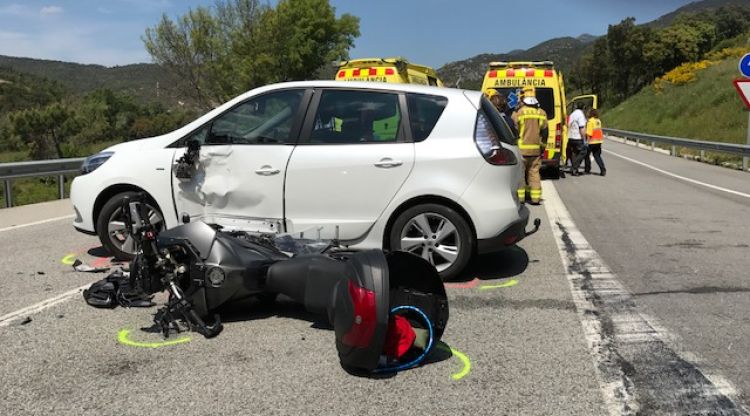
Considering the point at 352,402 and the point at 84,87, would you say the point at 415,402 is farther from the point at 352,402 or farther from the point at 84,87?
the point at 84,87

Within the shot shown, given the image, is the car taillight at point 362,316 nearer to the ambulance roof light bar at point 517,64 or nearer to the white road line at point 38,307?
the white road line at point 38,307

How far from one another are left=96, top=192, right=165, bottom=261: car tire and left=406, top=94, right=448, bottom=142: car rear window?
257cm

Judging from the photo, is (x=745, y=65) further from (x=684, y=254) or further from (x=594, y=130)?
(x=684, y=254)

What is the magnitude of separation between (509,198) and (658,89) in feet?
183

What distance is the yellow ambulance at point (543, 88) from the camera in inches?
552

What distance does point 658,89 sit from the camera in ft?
179

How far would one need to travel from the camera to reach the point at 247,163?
546 cm

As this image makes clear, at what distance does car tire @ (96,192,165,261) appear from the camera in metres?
5.86

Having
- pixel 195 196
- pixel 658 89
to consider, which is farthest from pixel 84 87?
pixel 195 196

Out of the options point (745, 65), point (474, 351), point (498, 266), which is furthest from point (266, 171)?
point (745, 65)

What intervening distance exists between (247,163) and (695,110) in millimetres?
41639

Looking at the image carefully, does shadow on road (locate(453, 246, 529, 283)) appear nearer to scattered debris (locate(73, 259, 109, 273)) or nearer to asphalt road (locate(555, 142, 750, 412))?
asphalt road (locate(555, 142, 750, 412))

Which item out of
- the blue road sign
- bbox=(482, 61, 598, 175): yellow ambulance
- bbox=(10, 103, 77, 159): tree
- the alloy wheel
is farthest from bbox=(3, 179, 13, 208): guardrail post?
bbox=(10, 103, 77, 159): tree

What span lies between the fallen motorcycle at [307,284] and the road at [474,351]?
0.18 metres
